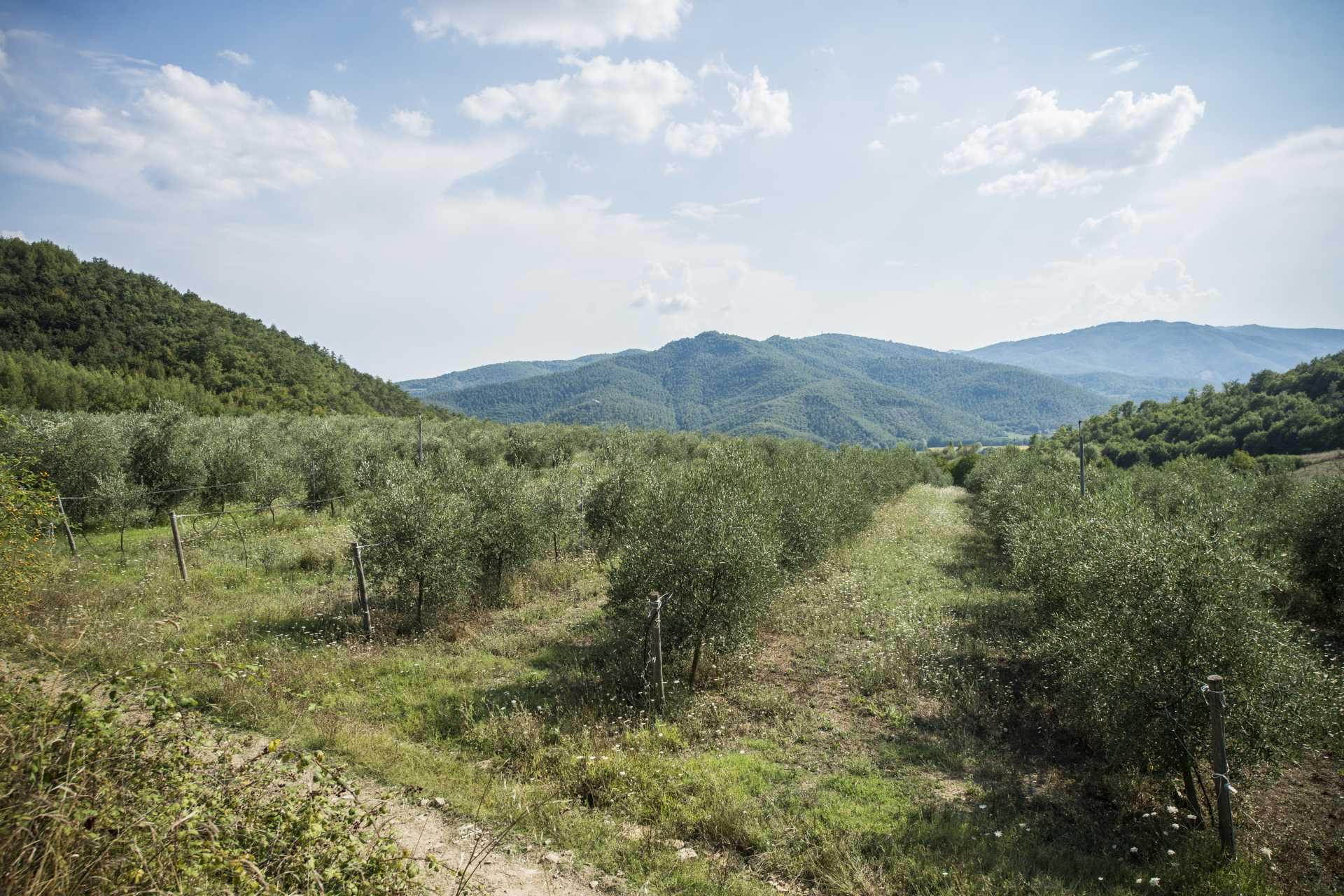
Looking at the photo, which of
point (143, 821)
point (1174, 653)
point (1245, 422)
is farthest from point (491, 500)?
point (1245, 422)

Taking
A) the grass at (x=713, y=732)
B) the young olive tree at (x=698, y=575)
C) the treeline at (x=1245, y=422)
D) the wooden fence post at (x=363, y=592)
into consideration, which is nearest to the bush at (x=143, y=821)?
the grass at (x=713, y=732)

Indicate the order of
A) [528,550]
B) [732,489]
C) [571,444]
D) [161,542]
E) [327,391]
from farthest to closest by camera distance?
[327,391] → [571,444] → [161,542] → [528,550] → [732,489]

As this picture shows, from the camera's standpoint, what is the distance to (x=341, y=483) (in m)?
37.2

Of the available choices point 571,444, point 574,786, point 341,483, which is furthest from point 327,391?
point 574,786

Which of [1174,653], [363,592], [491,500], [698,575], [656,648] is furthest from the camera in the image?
[491,500]

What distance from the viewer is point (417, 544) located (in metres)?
15.6

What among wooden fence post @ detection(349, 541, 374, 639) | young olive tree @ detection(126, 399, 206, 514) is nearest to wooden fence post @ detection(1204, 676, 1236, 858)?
wooden fence post @ detection(349, 541, 374, 639)

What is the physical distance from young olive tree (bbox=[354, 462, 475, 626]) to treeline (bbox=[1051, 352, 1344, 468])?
77365mm

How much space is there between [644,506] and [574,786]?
8.07m

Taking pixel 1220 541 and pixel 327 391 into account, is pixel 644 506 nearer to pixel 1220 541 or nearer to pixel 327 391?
pixel 1220 541

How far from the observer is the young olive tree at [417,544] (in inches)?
616

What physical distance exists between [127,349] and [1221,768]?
103 metres

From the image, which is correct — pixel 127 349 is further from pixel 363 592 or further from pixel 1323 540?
pixel 1323 540

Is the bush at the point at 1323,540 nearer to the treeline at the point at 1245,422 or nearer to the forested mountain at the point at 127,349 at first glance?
the treeline at the point at 1245,422
